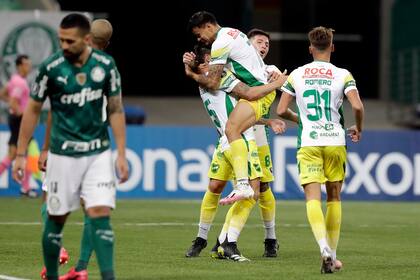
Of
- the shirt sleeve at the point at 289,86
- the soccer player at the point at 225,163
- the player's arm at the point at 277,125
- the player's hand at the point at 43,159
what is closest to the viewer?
the player's hand at the point at 43,159

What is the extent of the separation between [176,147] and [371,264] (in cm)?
1126

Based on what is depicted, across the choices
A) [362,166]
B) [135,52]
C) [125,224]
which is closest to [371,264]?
[125,224]

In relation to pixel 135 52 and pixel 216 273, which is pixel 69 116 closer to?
pixel 216 273

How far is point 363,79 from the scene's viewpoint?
130 ft

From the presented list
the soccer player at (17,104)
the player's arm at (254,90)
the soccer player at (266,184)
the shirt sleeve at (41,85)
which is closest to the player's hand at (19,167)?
the shirt sleeve at (41,85)

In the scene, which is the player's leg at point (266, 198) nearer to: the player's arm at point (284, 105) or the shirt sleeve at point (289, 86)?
the player's arm at point (284, 105)

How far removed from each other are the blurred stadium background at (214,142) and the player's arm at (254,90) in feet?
5.44

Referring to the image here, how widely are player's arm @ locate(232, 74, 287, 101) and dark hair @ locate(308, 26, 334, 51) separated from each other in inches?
37.7

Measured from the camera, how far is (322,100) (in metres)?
11.3

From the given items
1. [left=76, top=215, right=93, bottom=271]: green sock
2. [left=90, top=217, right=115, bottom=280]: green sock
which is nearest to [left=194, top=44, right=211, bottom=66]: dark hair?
[left=76, top=215, right=93, bottom=271]: green sock

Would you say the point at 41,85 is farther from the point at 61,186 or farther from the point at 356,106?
the point at 356,106

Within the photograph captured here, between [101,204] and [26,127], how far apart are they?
88 cm

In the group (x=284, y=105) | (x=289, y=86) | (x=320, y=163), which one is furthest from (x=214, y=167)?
(x=320, y=163)

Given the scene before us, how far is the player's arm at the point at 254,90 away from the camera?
12141mm
